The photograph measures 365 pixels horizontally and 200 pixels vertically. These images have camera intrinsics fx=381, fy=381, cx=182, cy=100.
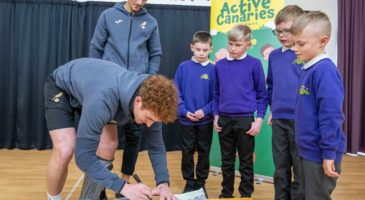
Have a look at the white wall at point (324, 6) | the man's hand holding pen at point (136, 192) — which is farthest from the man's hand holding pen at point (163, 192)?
the white wall at point (324, 6)

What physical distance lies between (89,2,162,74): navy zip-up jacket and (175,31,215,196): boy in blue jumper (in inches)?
15.3

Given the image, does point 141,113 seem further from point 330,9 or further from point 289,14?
point 330,9

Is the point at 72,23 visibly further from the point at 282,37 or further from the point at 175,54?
the point at 282,37

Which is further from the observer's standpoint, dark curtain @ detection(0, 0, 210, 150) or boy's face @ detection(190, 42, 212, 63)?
dark curtain @ detection(0, 0, 210, 150)

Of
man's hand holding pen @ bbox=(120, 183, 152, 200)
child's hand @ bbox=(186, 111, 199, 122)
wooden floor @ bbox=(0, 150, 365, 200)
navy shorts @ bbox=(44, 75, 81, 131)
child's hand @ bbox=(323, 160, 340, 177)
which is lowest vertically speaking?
A: wooden floor @ bbox=(0, 150, 365, 200)

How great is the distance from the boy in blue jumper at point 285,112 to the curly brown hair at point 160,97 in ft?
3.15

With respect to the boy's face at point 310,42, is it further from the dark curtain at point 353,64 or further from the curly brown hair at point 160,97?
the dark curtain at point 353,64

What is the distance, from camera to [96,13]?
14.0 feet

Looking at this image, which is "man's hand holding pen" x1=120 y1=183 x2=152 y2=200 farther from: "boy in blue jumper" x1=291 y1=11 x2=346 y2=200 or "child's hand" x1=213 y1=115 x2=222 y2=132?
"child's hand" x1=213 y1=115 x2=222 y2=132

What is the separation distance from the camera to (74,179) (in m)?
2.97

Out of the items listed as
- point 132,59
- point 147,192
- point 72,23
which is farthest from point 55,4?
point 147,192

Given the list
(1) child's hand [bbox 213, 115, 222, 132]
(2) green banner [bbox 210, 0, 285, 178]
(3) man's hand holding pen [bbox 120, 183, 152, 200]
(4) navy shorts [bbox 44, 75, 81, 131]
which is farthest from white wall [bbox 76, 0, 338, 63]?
(3) man's hand holding pen [bbox 120, 183, 152, 200]

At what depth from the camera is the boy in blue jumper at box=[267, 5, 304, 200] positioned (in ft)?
6.88

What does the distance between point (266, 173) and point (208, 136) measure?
0.68 meters
